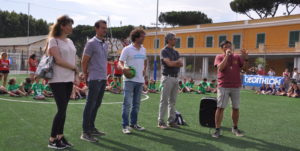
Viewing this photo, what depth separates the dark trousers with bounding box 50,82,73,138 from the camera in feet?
14.7

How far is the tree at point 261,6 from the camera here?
50000mm

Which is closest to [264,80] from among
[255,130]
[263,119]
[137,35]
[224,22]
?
[263,119]

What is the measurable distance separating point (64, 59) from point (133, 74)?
1.66m

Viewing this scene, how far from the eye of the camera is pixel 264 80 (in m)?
19.5

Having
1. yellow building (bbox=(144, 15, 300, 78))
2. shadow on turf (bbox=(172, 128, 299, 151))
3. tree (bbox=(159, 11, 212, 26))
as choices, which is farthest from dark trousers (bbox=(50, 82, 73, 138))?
tree (bbox=(159, 11, 212, 26))

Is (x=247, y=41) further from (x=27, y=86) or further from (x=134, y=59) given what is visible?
(x=134, y=59)

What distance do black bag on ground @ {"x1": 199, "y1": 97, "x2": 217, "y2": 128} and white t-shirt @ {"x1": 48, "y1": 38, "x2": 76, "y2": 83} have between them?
10.9 feet

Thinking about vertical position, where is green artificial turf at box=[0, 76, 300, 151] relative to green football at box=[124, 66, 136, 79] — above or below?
below

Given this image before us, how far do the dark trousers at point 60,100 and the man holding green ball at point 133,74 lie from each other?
145 centimetres

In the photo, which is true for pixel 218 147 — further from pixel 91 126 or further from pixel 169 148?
pixel 91 126

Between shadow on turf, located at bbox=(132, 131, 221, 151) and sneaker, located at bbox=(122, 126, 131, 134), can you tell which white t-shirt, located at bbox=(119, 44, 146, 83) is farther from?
shadow on turf, located at bbox=(132, 131, 221, 151)

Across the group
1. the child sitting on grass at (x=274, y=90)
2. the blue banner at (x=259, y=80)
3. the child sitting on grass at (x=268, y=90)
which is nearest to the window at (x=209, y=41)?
the blue banner at (x=259, y=80)

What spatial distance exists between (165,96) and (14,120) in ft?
11.1

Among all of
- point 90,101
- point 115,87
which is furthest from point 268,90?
point 90,101
